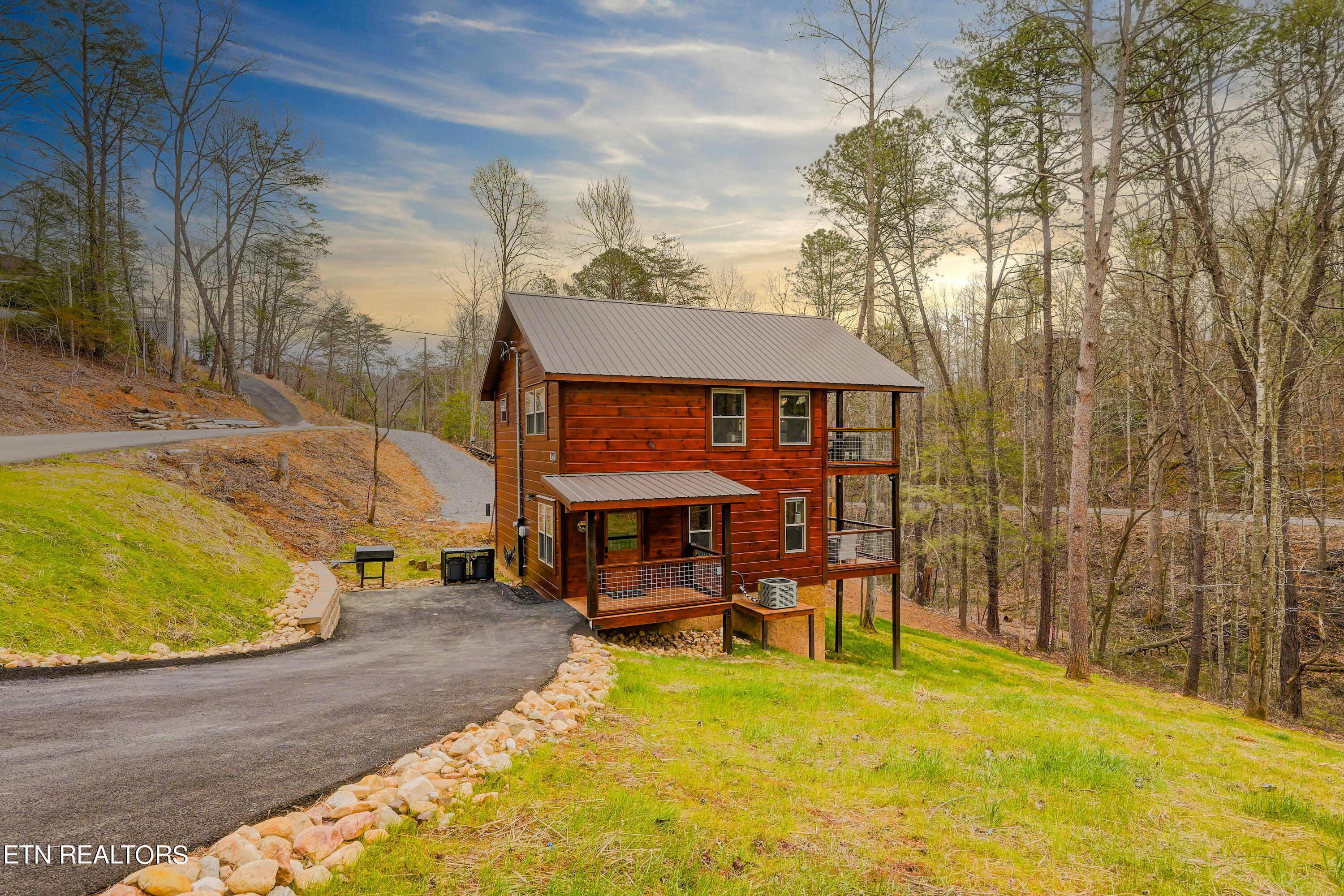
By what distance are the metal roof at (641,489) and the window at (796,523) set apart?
253 cm

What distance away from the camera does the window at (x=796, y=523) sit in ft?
44.9

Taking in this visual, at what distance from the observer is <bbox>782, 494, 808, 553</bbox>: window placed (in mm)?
13680

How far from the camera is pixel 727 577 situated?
10898mm

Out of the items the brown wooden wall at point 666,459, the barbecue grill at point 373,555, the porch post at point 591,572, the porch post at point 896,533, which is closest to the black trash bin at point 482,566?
the brown wooden wall at point 666,459

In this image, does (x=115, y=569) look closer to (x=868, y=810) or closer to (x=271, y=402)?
(x=868, y=810)

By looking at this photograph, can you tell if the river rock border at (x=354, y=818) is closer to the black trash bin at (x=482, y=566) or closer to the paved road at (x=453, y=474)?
the black trash bin at (x=482, y=566)

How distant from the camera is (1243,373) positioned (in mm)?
13641

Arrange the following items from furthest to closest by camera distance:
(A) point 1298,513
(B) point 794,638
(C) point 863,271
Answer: (C) point 863,271, (A) point 1298,513, (B) point 794,638

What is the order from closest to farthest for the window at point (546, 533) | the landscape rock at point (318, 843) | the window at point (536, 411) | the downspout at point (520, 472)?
the landscape rock at point (318, 843) < the window at point (546, 533) < the window at point (536, 411) < the downspout at point (520, 472)

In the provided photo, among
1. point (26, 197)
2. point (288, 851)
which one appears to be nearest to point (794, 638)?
point (288, 851)

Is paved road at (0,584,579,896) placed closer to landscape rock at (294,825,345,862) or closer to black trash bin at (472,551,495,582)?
landscape rock at (294,825,345,862)

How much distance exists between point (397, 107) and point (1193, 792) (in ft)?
92.5

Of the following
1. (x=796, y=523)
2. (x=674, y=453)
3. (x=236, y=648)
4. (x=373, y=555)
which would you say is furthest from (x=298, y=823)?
(x=796, y=523)

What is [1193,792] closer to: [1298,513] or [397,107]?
[1298,513]
